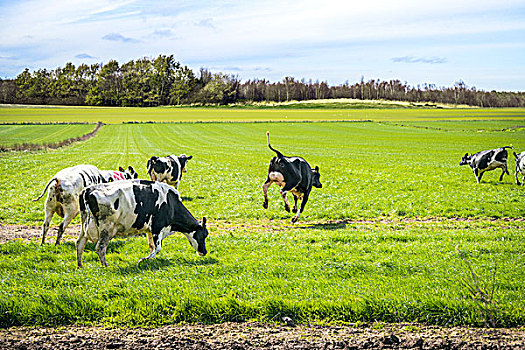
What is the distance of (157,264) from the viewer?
34.6 ft

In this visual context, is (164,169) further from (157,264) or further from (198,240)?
(157,264)

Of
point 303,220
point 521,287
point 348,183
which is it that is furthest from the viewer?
point 348,183

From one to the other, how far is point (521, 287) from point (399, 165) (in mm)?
29212

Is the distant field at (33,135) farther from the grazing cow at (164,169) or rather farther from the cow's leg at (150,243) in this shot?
the cow's leg at (150,243)

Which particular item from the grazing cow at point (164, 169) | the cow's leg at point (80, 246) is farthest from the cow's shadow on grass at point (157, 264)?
the grazing cow at point (164, 169)

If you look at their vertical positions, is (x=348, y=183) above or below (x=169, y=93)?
below

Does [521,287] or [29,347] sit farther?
[521,287]

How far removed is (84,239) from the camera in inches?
413

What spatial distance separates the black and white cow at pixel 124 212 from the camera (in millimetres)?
10102

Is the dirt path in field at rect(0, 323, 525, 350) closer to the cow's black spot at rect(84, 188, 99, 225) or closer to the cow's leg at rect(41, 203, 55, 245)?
the cow's black spot at rect(84, 188, 99, 225)

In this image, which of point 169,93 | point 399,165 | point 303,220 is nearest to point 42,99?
point 169,93

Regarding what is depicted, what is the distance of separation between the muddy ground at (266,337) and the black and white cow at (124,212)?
9.67 feet

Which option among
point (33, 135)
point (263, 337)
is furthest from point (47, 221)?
point (33, 135)

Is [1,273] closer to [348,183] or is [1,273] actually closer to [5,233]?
[5,233]
